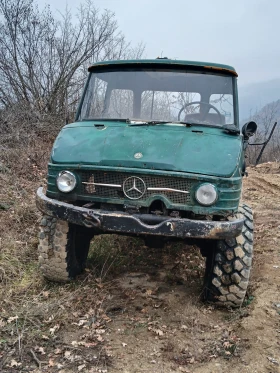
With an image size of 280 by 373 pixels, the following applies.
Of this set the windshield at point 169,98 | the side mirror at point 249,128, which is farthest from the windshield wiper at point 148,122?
the side mirror at point 249,128

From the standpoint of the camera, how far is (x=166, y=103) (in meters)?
4.35

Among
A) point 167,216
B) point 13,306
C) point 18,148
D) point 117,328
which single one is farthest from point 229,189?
point 18,148

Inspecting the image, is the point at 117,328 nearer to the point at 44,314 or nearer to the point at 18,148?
the point at 44,314

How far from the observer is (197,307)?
3801mm

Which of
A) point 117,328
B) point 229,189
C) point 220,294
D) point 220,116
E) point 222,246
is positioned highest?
point 220,116

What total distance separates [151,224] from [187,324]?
3.46 feet

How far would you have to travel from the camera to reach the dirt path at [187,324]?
2922mm

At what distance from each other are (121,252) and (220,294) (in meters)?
1.73

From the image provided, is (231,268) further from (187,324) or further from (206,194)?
(206,194)

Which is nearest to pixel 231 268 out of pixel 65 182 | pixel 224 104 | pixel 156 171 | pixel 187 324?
pixel 187 324

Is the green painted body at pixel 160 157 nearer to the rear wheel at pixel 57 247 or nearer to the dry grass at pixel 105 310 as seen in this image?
the rear wheel at pixel 57 247

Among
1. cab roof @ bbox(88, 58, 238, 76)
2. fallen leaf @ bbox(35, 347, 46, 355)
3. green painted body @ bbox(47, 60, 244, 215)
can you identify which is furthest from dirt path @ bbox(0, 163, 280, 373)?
cab roof @ bbox(88, 58, 238, 76)

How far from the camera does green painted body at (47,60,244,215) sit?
10.5 feet

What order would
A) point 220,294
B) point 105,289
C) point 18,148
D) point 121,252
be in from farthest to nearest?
point 18,148 < point 121,252 < point 105,289 < point 220,294
